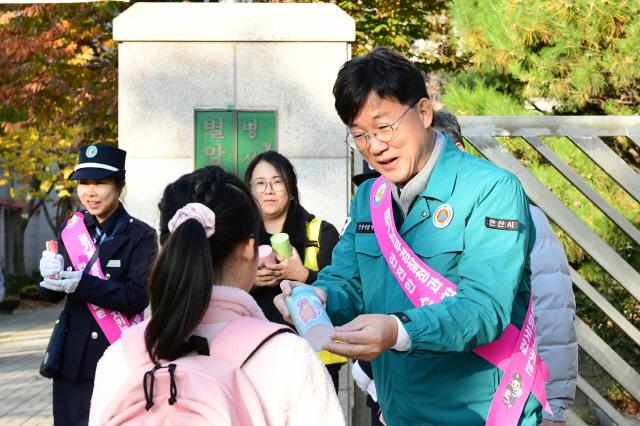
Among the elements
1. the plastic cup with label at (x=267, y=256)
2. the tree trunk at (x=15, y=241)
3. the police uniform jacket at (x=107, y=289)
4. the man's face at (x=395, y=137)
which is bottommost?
the tree trunk at (x=15, y=241)

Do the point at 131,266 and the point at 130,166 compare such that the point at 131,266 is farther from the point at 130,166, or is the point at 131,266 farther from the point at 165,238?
the point at 165,238

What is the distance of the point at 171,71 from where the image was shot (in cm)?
683

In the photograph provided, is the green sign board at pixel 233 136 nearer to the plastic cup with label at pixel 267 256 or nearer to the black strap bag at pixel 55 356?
the black strap bag at pixel 55 356

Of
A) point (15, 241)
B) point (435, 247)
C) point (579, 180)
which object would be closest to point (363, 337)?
point (435, 247)

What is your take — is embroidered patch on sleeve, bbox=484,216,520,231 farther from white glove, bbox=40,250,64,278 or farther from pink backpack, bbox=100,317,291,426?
white glove, bbox=40,250,64,278

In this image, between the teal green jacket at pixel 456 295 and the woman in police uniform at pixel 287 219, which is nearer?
the teal green jacket at pixel 456 295

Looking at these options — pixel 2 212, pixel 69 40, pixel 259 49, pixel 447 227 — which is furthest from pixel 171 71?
pixel 2 212

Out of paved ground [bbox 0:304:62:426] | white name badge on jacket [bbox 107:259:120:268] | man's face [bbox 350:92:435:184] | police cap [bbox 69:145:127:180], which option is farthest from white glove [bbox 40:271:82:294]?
paved ground [bbox 0:304:62:426]

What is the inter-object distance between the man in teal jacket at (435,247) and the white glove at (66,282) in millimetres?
1969

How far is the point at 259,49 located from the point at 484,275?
4526mm

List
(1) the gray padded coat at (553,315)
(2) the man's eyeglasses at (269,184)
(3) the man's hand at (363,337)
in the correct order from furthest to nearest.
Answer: (2) the man's eyeglasses at (269,184) → (1) the gray padded coat at (553,315) → (3) the man's hand at (363,337)

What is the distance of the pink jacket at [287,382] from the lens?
2.17 metres

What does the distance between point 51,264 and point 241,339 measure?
2.63 metres

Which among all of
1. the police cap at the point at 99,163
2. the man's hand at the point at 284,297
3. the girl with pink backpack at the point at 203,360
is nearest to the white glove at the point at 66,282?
the police cap at the point at 99,163
